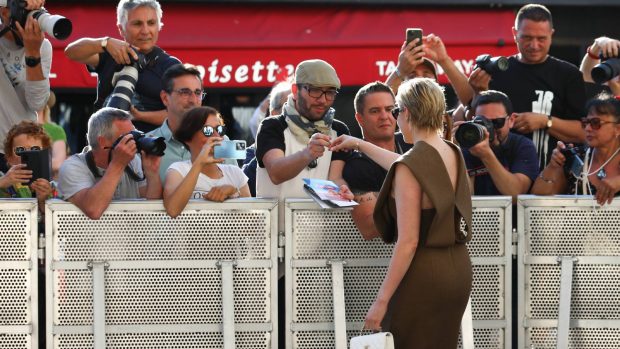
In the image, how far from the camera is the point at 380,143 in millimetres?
6844

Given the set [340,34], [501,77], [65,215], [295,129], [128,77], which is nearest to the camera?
[65,215]

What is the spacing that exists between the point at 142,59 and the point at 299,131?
1.25 meters

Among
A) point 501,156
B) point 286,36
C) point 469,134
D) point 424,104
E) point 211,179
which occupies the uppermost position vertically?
point 286,36

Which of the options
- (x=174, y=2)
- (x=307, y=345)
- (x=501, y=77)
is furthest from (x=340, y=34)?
(x=307, y=345)

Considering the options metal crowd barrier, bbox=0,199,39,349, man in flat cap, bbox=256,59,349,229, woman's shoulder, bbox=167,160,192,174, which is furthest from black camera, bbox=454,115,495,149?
metal crowd barrier, bbox=0,199,39,349

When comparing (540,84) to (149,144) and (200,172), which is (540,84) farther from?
(149,144)

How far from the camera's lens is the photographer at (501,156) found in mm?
6934

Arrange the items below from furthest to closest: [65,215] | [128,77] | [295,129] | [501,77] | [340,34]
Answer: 1. [340,34]
2. [501,77]
3. [128,77]
4. [295,129]
5. [65,215]

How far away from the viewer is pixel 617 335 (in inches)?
253

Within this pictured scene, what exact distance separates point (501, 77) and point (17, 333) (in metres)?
3.44

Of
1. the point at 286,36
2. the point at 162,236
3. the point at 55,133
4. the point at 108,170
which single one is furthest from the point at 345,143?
→ the point at 286,36

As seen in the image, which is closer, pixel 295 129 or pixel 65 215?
pixel 65 215

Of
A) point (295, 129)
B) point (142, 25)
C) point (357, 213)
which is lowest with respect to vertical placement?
point (357, 213)

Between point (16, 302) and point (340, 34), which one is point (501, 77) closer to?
point (16, 302)
